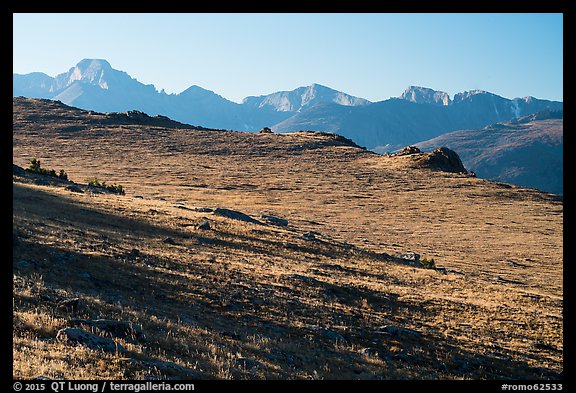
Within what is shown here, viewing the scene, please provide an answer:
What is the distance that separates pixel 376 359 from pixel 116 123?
136 m

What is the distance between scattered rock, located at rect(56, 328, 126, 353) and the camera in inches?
421

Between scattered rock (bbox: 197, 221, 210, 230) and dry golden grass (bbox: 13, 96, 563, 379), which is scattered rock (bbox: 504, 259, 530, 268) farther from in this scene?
scattered rock (bbox: 197, 221, 210, 230)

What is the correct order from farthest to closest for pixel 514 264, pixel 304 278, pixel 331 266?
1. pixel 514 264
2. pixel 331 266
3. pixel 304 278

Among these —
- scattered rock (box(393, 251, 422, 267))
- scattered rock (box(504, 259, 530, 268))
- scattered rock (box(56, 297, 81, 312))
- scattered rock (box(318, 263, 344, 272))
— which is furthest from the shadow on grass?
scattered rock (box(504, 259, 530, 268))

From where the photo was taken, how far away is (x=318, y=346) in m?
15.0

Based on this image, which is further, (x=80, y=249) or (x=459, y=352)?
(x=80, y=249)

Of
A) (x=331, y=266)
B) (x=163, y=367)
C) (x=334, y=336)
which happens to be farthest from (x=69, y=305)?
(x=331, y=266)

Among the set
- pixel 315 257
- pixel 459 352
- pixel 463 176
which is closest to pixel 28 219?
pixel 315 257

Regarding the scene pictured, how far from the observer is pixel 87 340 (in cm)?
1084

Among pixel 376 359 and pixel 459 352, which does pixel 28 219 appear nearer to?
pixel 376 359

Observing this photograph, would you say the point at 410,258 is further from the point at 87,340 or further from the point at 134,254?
the point at 87,340

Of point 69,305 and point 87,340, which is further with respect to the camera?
point 69,305

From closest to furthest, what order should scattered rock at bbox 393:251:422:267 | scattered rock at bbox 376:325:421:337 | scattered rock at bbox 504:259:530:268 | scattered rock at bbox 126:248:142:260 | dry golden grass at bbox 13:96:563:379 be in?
dry golden grass at bbox 13:96:563:379
scattered rock at bbox 376:325:421:337
scattered rock at bbox 126:248:142:260
scattered rock at bbox 393:251:422:267
scattered rock at bbox 504:259:530:268
